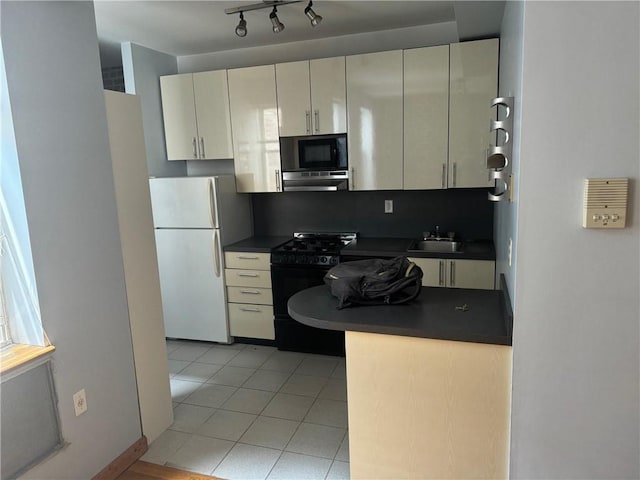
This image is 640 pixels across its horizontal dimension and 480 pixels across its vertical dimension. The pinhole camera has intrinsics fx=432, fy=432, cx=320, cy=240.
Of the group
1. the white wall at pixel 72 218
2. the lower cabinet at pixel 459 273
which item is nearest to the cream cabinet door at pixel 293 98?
the lower cabinet at pixel 459 273

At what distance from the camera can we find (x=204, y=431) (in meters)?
2.67

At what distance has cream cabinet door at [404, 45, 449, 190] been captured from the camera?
329cm

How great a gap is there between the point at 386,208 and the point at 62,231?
2.64 m

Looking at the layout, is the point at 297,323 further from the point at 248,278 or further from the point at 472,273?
the point at 472,273

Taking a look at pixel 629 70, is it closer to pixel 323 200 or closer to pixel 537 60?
pixel 537 60

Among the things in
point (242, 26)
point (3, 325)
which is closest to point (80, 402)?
point (3, 325)

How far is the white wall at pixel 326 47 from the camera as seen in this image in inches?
140

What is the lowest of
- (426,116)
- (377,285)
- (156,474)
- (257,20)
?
(156,474)

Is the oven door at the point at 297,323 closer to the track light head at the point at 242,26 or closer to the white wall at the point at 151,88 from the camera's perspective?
the white wall at the point at 151,88

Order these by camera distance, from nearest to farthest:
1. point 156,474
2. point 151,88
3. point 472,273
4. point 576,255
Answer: point 576,255 < point 156,474 < point 472,273 < point 151,88

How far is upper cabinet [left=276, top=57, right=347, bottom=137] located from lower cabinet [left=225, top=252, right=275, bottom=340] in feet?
3.76

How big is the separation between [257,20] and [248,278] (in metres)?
2.06

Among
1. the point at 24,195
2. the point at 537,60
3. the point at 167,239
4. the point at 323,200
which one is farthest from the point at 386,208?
the point at 24,195

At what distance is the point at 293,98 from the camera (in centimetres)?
366
